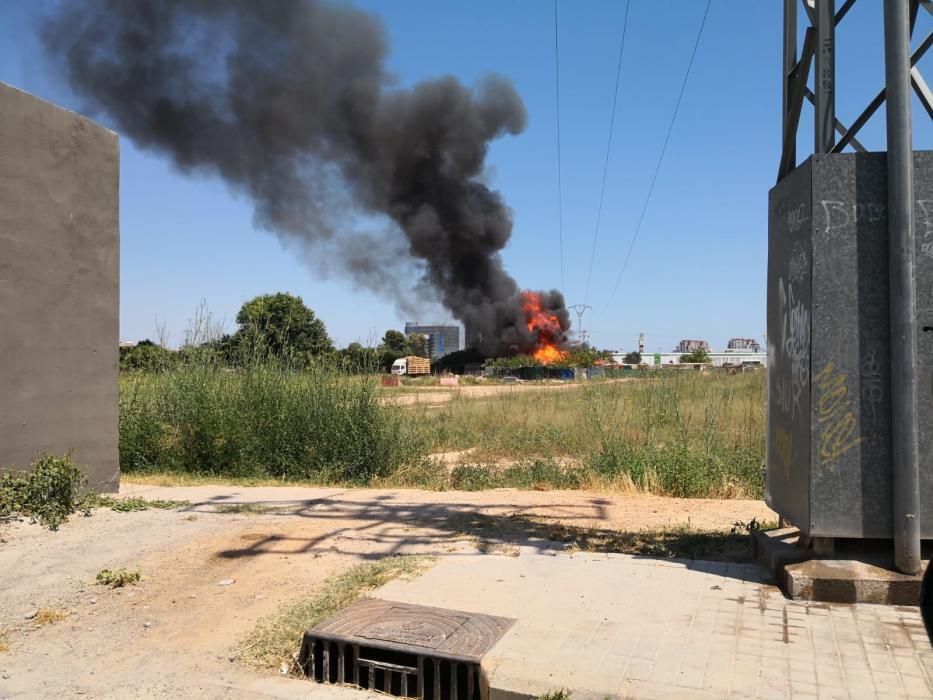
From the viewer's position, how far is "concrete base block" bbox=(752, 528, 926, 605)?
4.34 meters

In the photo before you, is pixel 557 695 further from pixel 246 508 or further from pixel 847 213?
pixel 246 508

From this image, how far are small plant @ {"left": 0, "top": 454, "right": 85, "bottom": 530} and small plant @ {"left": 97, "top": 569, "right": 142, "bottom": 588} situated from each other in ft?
5.60

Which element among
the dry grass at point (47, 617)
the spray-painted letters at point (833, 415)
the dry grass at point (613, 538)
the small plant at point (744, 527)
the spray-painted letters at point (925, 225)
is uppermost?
the spray-painted letters at point (925, 225)

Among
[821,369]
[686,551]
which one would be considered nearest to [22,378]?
[686,551]

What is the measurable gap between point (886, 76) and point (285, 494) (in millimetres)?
7020

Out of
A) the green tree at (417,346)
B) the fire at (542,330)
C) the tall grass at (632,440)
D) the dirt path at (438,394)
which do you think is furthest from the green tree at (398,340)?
the tall grass at (632,440)

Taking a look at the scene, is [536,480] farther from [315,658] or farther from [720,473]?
[315,658]

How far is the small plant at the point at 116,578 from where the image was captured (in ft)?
17.2

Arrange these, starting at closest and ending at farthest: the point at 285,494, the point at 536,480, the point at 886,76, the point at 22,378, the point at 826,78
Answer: the point at 886,76 < the point at 826,78 < the point at 22,378 < the point at 285,494 < the point at 536,480

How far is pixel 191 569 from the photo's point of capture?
558 cm

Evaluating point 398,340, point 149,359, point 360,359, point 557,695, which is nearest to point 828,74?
point 557,695

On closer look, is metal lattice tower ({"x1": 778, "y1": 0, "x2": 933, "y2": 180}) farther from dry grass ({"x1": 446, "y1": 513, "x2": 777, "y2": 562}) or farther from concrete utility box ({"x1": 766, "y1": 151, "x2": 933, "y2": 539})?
dry grass ({"x1": 446, "y1": 513, "x2": 777, "y2": 562})

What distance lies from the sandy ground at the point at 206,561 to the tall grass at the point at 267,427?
131 centimetres

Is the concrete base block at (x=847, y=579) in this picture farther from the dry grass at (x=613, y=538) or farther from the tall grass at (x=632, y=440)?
Result: the tall grass at (x=632, y=440)
